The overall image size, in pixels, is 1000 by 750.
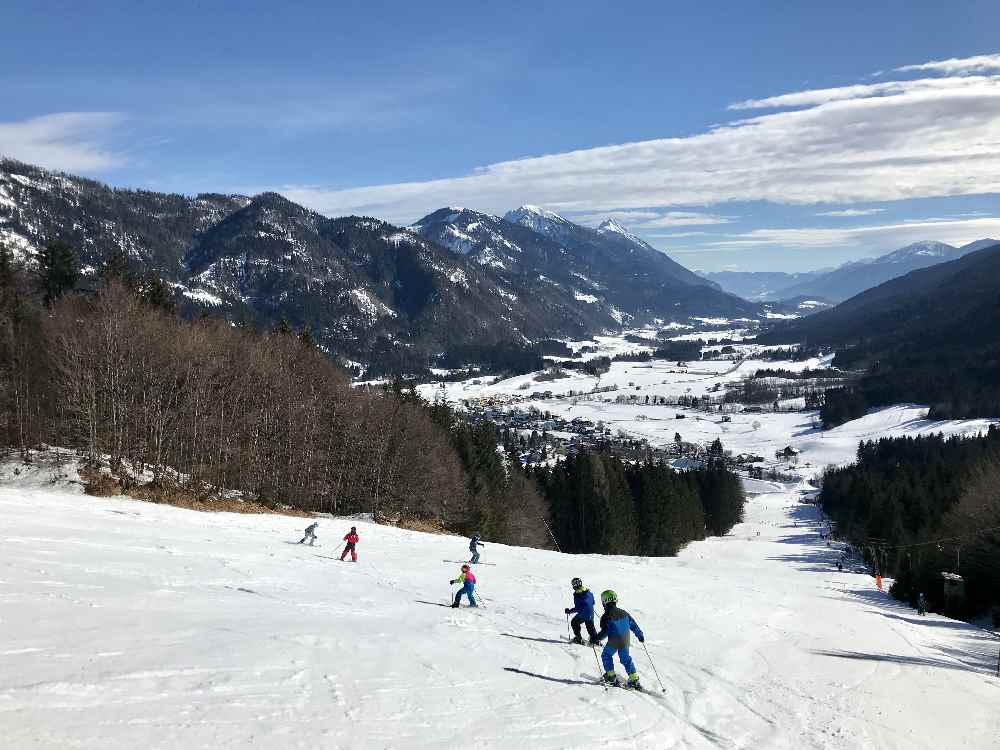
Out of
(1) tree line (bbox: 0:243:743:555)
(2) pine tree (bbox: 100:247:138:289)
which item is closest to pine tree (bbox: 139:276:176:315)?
(1) tree line (bbox: 0:243:743:555)

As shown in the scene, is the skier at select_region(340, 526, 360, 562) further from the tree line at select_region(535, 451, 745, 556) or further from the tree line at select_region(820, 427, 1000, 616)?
the tree line at select_region(535, 451, 745, 556)

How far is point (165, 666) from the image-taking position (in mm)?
9781

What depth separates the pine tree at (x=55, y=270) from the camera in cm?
5962

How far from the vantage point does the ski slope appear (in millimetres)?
8656

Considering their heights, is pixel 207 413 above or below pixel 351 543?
above

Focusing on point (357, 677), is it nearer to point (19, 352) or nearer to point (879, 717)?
point (879, 717)

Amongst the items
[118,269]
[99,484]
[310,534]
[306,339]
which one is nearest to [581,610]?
[310,534]

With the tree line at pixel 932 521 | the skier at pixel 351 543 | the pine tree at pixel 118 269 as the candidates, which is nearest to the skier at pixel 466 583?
the skier at pixel 351 543

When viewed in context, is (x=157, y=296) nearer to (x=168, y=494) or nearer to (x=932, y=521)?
(x=168, y=494)

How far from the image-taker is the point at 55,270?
60.1m

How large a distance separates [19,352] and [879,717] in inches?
1892

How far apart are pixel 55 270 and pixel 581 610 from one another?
6436cm

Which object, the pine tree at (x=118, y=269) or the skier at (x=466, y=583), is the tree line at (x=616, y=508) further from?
the skier at (x=466, y=583)

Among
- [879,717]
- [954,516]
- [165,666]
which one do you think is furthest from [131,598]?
[954,516]
